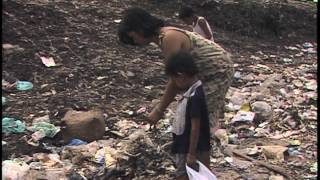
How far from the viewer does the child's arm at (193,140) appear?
2.86m

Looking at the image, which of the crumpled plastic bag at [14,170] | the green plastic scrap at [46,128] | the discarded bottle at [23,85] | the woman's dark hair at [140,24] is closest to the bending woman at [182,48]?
the woman's dark hair at [140,24]

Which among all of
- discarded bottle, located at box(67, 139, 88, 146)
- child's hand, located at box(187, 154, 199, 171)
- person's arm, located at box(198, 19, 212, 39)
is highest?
child's hand, located at box(187, 154, 199, 171)

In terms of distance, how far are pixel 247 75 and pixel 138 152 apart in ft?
12.9

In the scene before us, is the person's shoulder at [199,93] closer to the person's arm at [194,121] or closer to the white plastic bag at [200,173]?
the person's arm at [194,121]

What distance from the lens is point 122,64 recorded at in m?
7.04

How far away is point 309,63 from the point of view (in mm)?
8758

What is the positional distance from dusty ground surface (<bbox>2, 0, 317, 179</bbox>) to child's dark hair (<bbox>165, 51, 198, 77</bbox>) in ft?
3.85

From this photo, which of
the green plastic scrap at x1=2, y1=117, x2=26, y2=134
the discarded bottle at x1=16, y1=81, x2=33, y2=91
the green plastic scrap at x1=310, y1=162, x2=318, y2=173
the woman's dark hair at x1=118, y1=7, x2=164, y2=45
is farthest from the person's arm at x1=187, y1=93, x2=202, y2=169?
the discarded bottle at x1=16, y1=81, x2=33, y2=91

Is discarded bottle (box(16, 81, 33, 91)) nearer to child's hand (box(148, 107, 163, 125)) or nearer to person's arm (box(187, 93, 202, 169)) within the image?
child's hand (box(148, 107, 163, 125))

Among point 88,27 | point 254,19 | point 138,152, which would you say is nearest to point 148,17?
point 138,152

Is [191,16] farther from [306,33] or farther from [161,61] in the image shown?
[306,33]

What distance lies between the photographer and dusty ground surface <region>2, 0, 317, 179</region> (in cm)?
447

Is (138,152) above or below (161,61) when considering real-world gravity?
above

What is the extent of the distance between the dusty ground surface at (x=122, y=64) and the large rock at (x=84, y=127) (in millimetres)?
109
